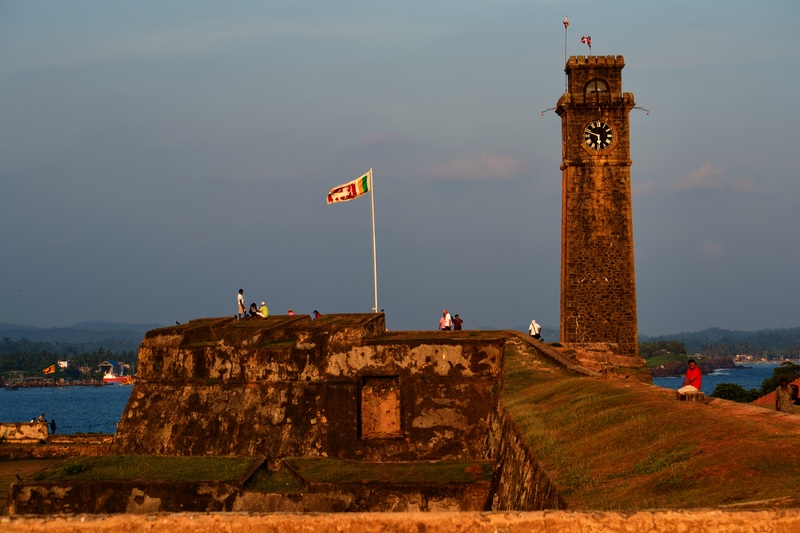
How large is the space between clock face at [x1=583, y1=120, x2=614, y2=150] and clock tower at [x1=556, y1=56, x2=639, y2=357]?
4 cm

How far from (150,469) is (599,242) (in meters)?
19.3

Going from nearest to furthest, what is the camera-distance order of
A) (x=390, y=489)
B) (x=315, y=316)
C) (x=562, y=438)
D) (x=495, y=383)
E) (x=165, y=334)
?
(x=562, y=438), (x=390, y=489), (x=495, y=383), (x=165, y=334), (x=315, y=316)

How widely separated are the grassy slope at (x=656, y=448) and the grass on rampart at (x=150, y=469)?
7.25m

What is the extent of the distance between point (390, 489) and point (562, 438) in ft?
18.1

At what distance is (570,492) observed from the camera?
11.7 metres

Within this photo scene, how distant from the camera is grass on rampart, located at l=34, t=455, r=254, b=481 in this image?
21.8 metres

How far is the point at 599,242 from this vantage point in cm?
3612

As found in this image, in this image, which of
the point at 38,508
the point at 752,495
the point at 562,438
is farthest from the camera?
the point at 38,508

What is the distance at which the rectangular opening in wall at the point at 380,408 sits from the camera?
25734 mm

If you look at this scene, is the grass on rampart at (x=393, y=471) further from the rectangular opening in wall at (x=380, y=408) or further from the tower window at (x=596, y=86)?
the tower window at (x=596, y=86)

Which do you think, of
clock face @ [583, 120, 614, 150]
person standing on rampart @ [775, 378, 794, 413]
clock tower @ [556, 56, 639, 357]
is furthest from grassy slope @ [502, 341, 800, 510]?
clock face @ [583, 120, 614, 150]

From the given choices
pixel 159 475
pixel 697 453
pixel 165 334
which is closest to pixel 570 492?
pixel 697 453

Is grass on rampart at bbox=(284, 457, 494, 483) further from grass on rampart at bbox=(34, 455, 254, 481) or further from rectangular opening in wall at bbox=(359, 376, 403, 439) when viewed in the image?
rectangular opening in wall at bbox=(359, 376, 403, 439)

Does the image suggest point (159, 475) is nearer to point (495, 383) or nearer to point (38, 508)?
point (38, 508)
